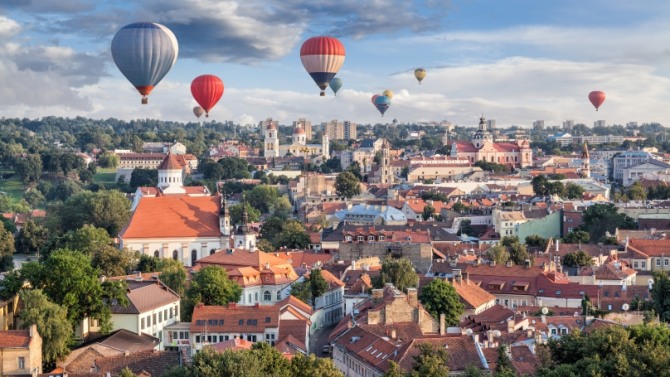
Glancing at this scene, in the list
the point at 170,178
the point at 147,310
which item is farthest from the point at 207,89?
the point at 147,310

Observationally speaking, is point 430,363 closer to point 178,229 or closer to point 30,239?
point 178,229

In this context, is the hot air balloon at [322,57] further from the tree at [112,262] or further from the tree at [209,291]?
the tree at [209,291]

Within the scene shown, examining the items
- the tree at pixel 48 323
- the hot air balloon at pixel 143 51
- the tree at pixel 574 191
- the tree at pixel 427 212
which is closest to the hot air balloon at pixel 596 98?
the tree at pixel 574 191

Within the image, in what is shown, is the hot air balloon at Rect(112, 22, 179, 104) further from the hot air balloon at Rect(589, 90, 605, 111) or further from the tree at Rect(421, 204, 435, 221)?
the hot air balloon at Rect(589, 90, 605, 111)

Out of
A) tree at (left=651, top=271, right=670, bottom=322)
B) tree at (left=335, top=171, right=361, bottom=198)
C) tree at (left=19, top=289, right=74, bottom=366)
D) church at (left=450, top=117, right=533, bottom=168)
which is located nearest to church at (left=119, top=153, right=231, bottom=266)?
tree at (left=19, top=289, right=74, bottom=366)

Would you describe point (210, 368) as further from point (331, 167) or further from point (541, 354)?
point (331, 167)
